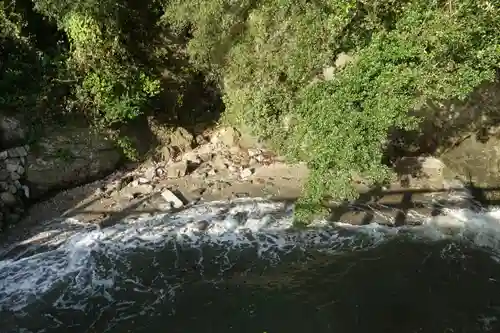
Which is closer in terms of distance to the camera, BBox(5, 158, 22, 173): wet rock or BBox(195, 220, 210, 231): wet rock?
BBox(195, 220, 210, 231): wet rock

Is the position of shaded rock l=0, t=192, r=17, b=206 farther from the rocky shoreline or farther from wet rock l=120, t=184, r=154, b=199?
wet rock l=120, t=184, r=154, b=199

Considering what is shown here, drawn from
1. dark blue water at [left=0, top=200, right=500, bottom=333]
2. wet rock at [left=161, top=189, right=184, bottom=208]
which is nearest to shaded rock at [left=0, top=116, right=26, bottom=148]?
dark blue water at [left=0, top=200, right=500, bottom=333]

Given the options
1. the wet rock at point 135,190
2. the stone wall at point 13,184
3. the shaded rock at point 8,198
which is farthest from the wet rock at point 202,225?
the shaded rock at point 8,198

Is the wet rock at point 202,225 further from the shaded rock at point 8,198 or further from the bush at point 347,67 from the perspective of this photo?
the shaded rock at point 8,198

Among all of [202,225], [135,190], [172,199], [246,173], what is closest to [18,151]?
[135,190]

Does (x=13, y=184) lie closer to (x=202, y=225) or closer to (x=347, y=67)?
(x=202, y=225)

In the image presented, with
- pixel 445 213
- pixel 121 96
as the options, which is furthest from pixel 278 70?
pixel 445 213

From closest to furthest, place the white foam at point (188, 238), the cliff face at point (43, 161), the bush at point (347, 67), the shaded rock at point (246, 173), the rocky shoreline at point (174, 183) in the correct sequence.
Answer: the bush at point (347, 67)
the white foam at point (188, 238)
the rocky shoreline at point (174, 183)
the cliff face at point (43, 161)
the shaded rock at point (246, 173)
